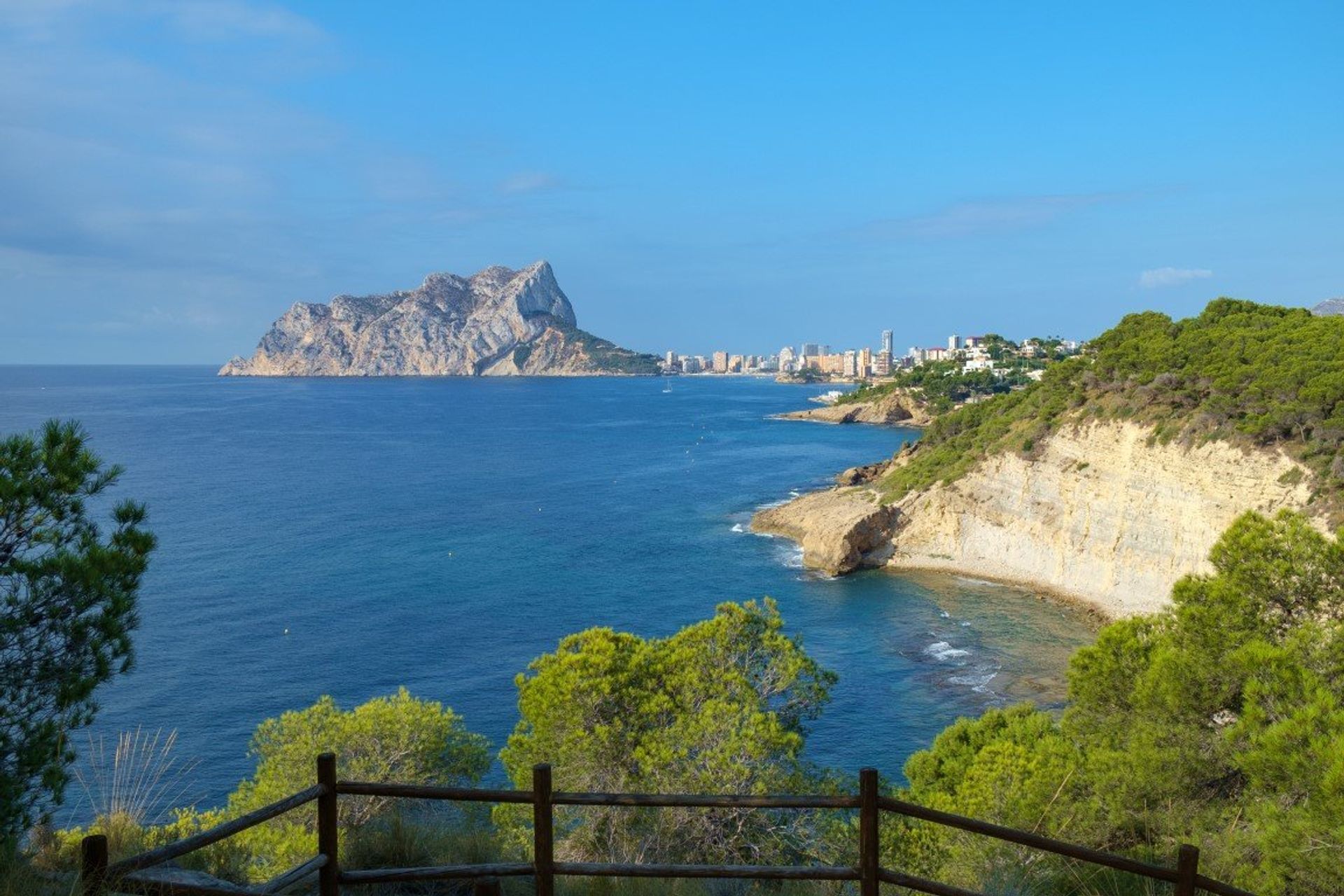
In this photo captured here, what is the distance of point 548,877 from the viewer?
5133 millimetres

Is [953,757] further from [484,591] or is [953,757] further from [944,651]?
[484,591]

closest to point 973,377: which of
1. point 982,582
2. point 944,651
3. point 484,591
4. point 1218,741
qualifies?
point 982,582

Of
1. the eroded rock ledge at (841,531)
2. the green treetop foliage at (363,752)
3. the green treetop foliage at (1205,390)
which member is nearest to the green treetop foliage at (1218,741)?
the green treetop foliage at (363,752)

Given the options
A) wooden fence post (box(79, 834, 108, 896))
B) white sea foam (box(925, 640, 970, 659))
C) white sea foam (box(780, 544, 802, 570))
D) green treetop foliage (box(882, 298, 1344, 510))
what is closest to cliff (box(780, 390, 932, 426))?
green treetop foliage (box(882, 298, 1344, 510))

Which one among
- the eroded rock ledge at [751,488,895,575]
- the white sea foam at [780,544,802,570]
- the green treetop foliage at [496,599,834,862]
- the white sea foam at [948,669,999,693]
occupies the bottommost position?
the white sea foam at [948,669,999,693]

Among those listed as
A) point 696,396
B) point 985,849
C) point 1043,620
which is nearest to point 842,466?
point 1043,620

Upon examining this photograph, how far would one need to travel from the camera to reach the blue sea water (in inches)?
1163

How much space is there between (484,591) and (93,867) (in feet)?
127

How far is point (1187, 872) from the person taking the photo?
489 centimetres

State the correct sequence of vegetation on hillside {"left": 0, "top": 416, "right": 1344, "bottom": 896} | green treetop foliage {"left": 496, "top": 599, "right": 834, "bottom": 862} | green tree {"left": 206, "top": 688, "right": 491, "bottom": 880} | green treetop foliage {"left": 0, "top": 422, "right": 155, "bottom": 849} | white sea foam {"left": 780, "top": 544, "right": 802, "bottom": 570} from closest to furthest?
green treetop foliage {"left": 0, "top": 422, "right": 155, "bottom": 849} < vegetation on hillside {"left": 0, "top": 416, "right": 1344, "bottom": 896} < green treetop foliage {"left": 496, "top": 599, "right": 834, "bottom": 862} < green tree {"left": 206, "top": 688, "right": 491, "bottom": 880} < white sea foam {"left": 780, "top": 544, "right": 802, "bottom": 570}

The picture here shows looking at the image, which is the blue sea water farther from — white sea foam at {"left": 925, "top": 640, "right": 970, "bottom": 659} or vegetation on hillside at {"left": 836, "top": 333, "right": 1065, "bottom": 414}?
vegetation on hillside at {"left": 836, "top": 333, "right": 1065, "bottom": 414}

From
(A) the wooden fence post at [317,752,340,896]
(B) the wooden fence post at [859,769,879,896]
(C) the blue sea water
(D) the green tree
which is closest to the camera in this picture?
(B) the wooden fence post at [859,769,879,896]

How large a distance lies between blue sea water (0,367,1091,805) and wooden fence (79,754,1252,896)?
20590 mm

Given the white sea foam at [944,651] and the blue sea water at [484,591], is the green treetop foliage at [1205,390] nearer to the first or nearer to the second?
the blue sea water at [484,591]
